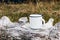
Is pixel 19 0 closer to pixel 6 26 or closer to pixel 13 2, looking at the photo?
pixel 13 2

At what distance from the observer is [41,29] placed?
2.97m

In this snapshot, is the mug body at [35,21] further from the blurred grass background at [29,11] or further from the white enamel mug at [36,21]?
the blurred grass background at [29,11]

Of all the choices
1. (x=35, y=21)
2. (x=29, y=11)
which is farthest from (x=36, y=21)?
(x=29, y=11)

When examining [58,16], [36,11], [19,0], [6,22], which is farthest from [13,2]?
[6,22]

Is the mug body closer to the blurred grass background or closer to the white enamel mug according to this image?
the white enamel mug

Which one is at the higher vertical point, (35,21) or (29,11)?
(35,21)

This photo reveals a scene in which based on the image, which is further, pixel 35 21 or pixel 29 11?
pixel 29 11

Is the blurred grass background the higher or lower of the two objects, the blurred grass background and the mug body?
the lower

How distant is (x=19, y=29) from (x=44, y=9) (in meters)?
2.09

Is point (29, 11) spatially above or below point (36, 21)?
below

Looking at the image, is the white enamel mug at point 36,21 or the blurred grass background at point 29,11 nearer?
the white enamel mug at point 36,21

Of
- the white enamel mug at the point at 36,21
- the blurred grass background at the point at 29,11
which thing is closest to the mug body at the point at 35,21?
the white enamel mug at the point at 36,21

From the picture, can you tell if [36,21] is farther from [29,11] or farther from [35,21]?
[29,11]

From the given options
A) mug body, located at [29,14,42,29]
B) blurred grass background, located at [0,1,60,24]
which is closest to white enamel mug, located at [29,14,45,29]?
mug body, located at [29,14,42,29]
